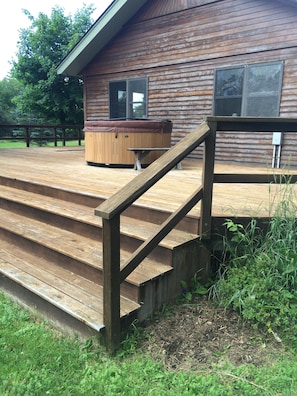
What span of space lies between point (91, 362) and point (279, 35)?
6.25m

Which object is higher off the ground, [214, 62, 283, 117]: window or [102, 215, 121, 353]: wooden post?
[214, 62, 283, 117]: window

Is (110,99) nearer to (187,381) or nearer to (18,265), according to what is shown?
(18,265)

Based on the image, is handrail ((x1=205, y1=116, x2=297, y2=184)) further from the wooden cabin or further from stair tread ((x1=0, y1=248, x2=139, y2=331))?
the wooden cabin

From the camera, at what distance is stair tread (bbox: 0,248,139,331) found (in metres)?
2.08

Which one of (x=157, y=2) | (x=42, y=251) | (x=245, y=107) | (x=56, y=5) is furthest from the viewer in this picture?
(x=56, y=5)

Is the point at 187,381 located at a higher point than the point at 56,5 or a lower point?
lower

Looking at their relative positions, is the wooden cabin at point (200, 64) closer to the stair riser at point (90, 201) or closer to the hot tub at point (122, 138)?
the hot tub at point (122, 138)

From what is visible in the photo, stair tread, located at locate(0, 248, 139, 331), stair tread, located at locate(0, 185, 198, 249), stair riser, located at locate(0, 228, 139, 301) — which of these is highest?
stair tread, located at locate(0, 185, 198, 249)

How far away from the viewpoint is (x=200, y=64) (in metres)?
7.25

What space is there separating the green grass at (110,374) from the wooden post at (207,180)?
39.2 inches

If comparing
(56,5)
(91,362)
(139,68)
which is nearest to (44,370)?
(91,362)

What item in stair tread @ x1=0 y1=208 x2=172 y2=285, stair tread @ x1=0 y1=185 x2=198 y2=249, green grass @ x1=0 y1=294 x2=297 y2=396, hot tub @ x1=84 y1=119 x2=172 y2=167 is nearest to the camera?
green grass @ x1=0 y1=294 x2=297 y2=396

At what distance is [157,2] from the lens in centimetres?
788

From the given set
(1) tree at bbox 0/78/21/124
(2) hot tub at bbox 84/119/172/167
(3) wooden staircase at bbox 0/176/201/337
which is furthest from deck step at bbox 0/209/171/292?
(1) tree at bbox 0/78/21/124
